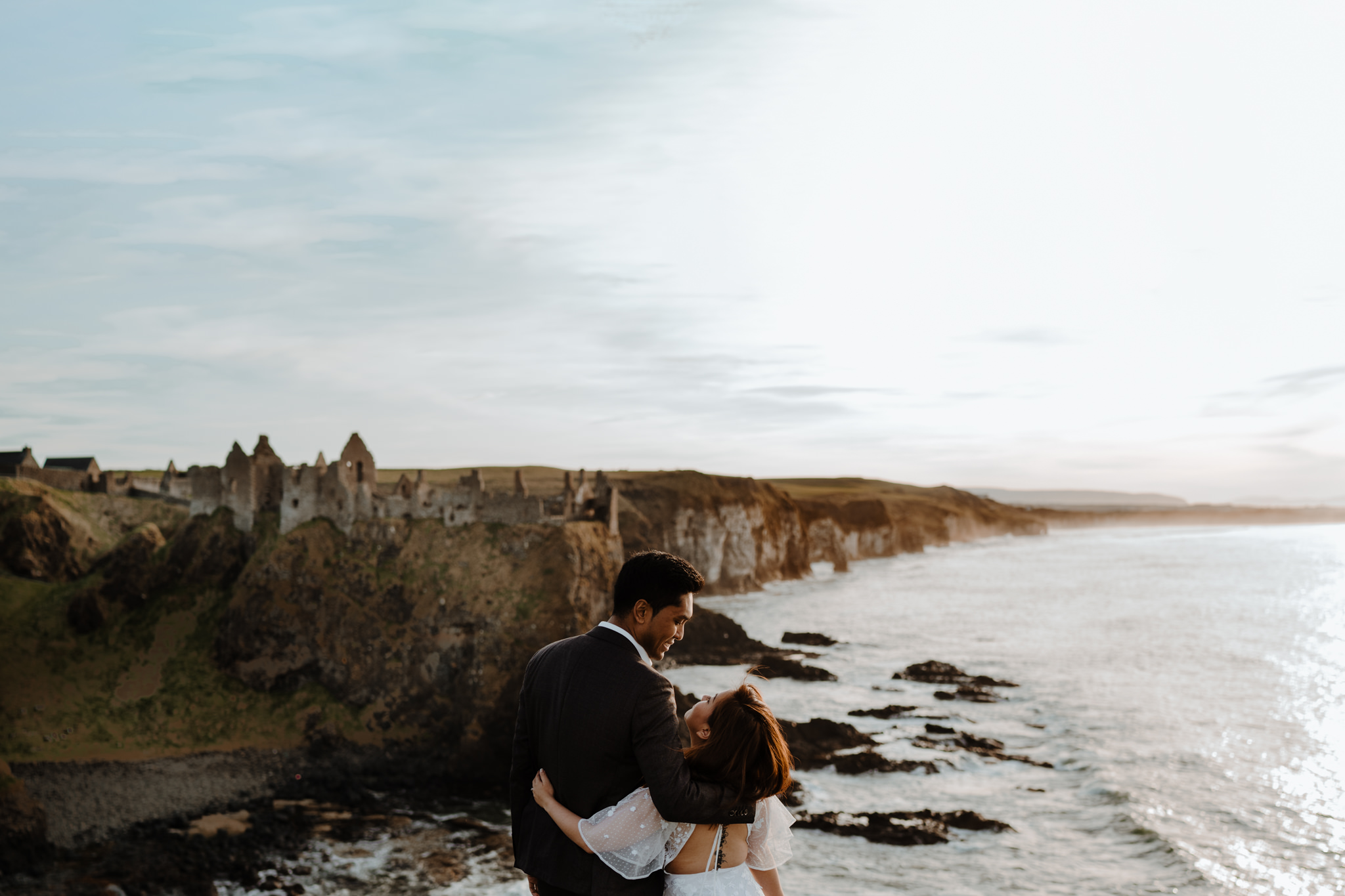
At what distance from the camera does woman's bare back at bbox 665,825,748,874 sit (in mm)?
4578

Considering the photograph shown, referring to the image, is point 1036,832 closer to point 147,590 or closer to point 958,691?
point 958,691

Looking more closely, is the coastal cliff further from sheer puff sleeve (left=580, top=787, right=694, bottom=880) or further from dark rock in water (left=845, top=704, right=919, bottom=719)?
sheer puff sleeve (left=580, top=787, right=694, bottom=880)

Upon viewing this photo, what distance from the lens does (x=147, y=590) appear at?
111 feet

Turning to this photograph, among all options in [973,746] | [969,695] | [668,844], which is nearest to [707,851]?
[668,844]

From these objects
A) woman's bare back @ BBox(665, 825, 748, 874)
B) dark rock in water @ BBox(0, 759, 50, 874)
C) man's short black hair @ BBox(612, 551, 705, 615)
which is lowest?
dark rock in water @ BBox(0, 759, 50, 874)

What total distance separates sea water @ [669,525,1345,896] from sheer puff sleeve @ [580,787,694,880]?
56.3 feet

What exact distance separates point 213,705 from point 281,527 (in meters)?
7.54

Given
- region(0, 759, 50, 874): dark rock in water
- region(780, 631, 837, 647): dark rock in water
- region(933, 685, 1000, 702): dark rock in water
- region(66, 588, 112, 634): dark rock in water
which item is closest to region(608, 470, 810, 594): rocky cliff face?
region(780, 631, 837, 647): dark rock in water

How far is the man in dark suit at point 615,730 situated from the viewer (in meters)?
4.13

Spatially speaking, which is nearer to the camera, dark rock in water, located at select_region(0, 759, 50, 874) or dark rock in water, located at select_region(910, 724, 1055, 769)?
dark rock in water, located at select_region(0, 759, 50, 874)

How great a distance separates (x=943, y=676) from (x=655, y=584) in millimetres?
41439

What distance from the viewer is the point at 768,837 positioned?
4.77m

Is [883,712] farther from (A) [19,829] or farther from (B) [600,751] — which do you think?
(B) [600,751]

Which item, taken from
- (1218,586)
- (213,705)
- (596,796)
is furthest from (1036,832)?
(1218,586)
